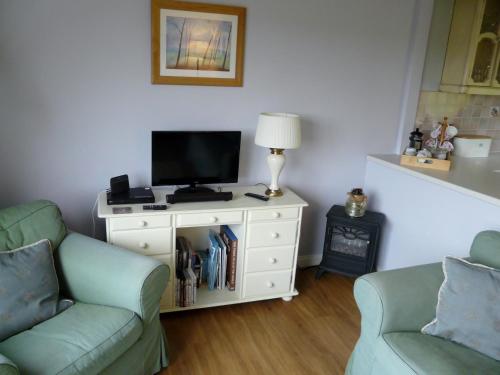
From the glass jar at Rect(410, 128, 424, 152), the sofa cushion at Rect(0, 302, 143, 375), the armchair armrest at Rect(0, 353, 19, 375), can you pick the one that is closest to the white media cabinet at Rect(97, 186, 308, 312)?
the sofa cushion at Rect(0, 302, 143, 375)

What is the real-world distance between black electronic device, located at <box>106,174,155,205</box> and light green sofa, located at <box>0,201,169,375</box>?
1.09 ft

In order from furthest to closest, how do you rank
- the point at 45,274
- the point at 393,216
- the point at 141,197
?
the point at 393,216 → the point at 141,197 → the point at 45,274

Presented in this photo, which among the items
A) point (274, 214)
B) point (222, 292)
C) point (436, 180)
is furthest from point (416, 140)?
point (222, 292)

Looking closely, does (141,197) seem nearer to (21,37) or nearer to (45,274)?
(45,274)

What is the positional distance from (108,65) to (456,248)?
2.28 meters

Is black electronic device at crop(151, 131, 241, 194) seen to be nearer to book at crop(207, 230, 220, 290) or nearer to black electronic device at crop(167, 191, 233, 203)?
black electronic device at crop(167, 191, 233, 203)

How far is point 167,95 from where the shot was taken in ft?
8.13

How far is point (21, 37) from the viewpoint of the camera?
215 cm

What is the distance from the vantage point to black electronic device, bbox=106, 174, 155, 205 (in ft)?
7.48

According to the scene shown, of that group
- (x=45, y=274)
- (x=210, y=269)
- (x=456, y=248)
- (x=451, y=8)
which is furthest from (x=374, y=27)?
(x=45, y=274)

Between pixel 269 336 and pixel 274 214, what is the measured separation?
0.71m

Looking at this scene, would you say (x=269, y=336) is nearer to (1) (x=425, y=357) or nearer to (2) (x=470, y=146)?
(1) (x=425, y=357)

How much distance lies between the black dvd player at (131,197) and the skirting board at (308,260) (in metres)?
1.34

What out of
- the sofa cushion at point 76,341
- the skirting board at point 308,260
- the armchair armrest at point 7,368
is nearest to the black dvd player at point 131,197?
the sofa cushion at point 76,341
